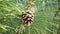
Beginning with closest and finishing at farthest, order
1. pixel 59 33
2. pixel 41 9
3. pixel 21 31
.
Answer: pixel 21 31, pixel 41 9, pixel 59 33

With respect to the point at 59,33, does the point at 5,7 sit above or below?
above

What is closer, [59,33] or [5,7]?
[5,7]

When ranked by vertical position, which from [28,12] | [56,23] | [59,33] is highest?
[28,12]

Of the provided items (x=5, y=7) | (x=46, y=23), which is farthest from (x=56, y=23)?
(x=5, y=7)

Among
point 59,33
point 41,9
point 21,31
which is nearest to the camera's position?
point 21,31

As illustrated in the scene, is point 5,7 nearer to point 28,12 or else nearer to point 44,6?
point 28,12

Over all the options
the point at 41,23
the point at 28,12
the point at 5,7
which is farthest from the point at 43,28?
the point at 5,7

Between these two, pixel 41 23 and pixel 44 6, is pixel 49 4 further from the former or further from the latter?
pixel 41 23

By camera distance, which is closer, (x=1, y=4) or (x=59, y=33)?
(x=1, y=4)

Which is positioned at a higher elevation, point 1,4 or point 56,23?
point 1,4
